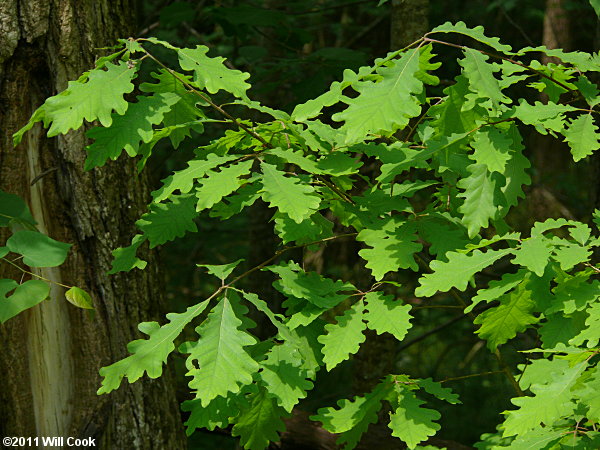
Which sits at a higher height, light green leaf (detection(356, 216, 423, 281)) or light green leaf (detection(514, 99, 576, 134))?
light green leaf (detection(514, 99, 576, 134))

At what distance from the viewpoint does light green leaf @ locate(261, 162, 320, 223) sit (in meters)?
1.48

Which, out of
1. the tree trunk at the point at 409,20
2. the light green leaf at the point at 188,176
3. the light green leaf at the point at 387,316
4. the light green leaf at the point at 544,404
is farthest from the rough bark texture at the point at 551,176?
the light green leaf at the point at 188,176

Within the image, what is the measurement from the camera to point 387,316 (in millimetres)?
1625

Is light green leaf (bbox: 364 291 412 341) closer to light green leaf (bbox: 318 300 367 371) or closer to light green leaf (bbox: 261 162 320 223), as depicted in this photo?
light green leaf (bbox: 318 300 367 371)

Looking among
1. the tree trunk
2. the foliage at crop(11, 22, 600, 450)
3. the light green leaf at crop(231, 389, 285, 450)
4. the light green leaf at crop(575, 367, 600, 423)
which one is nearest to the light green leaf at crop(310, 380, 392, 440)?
the foliage at crop(11, 22, 600, 450)

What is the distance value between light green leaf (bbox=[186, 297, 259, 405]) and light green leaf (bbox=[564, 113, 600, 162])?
0.81 metres

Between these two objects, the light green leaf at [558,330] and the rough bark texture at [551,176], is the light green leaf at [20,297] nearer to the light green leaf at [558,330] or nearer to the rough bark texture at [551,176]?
the light green leaf at [558,330]

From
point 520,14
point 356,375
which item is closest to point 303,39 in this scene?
point 356,375

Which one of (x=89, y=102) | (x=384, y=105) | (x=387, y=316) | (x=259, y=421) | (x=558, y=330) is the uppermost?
(x=89, y=102)

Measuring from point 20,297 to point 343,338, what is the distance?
2.52 ft

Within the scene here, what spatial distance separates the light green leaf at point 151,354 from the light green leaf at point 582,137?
86 centimetres

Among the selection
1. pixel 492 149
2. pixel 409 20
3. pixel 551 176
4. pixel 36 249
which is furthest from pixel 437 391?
pixel 551 176

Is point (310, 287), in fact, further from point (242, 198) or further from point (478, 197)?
point (478, 197)

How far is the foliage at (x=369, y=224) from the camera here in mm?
1458
